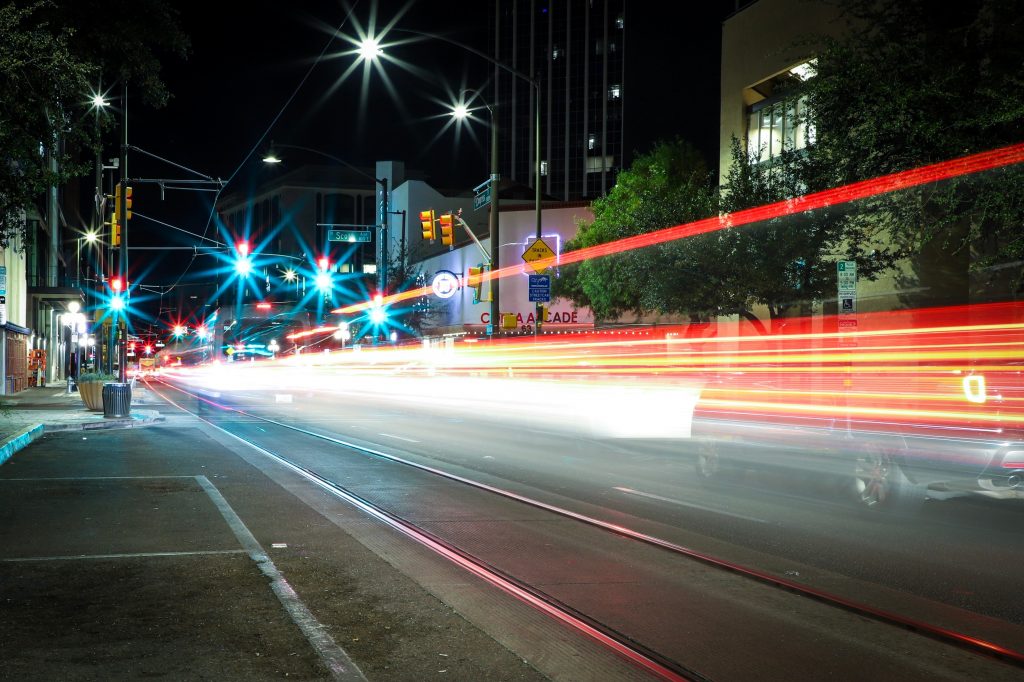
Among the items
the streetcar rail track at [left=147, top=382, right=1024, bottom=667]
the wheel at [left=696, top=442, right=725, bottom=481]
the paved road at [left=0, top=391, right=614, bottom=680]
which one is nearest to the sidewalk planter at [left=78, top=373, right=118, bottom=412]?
the paved road at [left=0, top=391, right=614, bottom=680]

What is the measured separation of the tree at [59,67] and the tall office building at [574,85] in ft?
378

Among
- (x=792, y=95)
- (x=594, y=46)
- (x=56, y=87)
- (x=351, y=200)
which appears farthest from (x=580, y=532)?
(x=594, y=46)

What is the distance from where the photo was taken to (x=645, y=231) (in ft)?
109

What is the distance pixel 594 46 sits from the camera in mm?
133750

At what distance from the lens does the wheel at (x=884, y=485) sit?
11.0 m

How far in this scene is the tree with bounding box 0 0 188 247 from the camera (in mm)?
13789

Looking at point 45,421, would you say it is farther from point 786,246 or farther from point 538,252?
point 786,246

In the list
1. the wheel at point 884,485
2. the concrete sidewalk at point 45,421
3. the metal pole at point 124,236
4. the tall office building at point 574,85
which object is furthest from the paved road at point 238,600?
the tall office building at point 574,85

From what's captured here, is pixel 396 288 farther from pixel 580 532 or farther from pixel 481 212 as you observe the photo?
pixel 580 532

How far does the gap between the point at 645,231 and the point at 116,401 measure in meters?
16.8

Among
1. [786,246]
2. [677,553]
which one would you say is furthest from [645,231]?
[677,553]

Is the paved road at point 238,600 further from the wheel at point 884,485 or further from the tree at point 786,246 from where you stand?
the tree at point 786,246

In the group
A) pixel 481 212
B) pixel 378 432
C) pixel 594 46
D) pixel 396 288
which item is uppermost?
pixel 594 46

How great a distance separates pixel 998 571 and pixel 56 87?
43.5 feet
